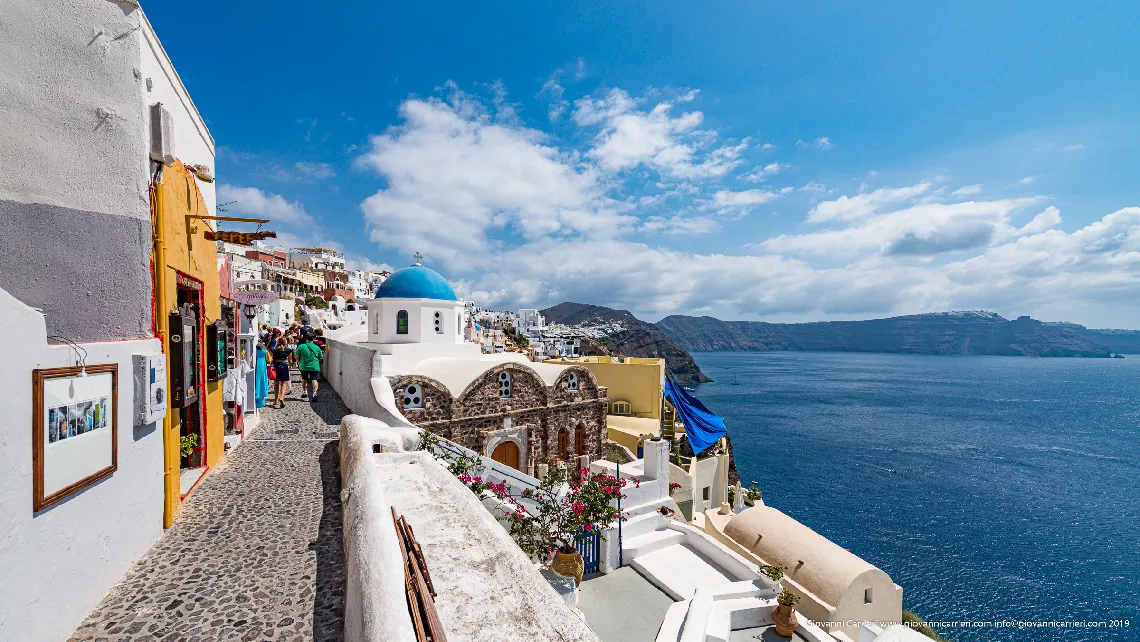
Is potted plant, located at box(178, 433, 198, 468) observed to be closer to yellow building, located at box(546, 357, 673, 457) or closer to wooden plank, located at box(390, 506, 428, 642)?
wooden plank, located at box(390, 506, 428, 642)

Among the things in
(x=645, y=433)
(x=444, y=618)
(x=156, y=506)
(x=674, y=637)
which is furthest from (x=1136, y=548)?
(x=156, y=506)

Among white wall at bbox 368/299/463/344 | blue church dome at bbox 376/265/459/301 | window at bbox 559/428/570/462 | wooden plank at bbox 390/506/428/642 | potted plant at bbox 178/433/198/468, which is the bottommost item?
window at bbox 559/428/570/462

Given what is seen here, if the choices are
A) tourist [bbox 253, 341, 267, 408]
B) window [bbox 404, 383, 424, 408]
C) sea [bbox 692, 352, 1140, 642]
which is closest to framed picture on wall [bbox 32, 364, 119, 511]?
tourist [bbox 253, 341, 267, 408]

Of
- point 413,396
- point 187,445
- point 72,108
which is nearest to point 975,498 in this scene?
point 413,396

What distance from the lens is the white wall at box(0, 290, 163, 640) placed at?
9.55 feet

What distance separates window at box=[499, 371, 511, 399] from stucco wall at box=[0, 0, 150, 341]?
11.2m

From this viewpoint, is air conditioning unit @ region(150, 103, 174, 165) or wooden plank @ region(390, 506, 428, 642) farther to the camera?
air conditioning unit @ region(150, 103, 174, 165)

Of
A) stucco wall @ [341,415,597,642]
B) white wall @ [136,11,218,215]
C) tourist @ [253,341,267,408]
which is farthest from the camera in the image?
tourist @ [253,341,267,408]

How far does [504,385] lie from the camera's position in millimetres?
15672

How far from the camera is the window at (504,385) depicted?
51.1 feet

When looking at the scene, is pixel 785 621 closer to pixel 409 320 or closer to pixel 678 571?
pixel 678 571

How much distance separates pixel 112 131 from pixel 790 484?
38.9m

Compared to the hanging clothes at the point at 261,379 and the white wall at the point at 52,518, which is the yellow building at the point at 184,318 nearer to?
the white wall at the point at 52,518

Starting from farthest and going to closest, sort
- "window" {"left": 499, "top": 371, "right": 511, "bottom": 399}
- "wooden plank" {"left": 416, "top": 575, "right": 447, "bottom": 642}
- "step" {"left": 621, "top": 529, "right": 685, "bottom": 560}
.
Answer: "window" {"left": 499, "top": 371, "right": 511, "bottom": 399} < "step" {"left": 621, "top": 529, "right": 685, "bottom": 560} < "wooden plank" {"left": 416, "top": 575, "right": 447, "bottom": 642}
